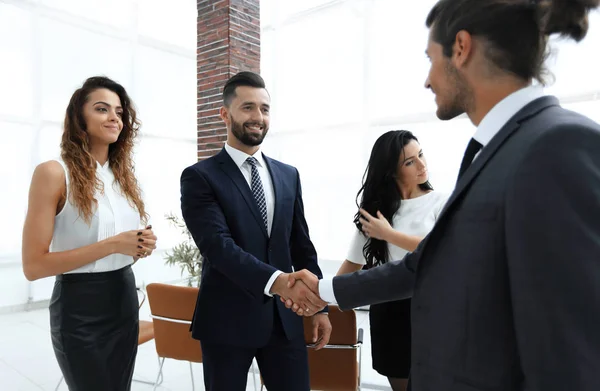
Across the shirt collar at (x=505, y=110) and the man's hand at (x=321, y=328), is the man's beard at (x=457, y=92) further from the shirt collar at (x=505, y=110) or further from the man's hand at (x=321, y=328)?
the man's hand at (x=321, y=328)

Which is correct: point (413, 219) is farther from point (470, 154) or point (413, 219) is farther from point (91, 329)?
point (91, 329)

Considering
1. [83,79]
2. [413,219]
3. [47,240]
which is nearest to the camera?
[47,240]

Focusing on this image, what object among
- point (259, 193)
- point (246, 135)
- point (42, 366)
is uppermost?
point (246, 135)

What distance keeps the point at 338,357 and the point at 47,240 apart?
4.73 ft

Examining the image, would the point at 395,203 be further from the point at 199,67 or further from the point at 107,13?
the point at 107,13

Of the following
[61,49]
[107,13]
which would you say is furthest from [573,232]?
[107,13]

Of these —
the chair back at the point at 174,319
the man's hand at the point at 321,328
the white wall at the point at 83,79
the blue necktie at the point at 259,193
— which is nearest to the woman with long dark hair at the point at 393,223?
the man's hand at the point at 321,328

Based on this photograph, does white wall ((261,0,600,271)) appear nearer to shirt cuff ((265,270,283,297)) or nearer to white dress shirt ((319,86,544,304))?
shirt cuff ((265,270,283,297))

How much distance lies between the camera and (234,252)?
1641mm

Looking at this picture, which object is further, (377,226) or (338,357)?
(338,357)

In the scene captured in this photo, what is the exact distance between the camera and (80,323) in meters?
1.57

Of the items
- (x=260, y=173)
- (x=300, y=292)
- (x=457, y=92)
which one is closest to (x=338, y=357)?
(x=300, y=292)

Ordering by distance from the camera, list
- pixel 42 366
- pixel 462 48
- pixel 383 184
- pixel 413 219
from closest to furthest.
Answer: pixel 462 48 < pixel 413 219 < pixel 383 184 < pixel 42 366

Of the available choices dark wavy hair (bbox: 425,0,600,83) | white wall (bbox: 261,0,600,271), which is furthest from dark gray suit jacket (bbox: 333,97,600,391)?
white wall (bbox: 261,0,600,271)
